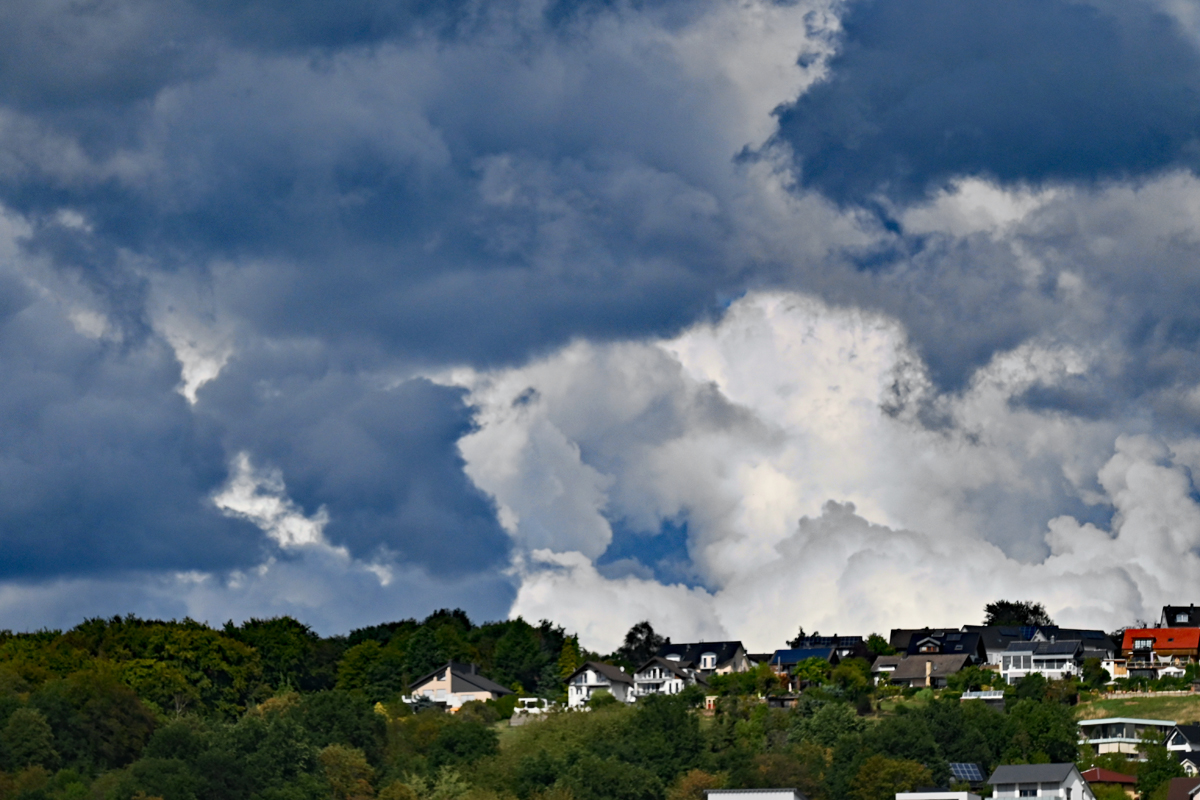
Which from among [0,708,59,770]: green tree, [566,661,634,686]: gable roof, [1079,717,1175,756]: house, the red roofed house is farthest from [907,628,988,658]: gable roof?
[0,708,59,770]: green tree

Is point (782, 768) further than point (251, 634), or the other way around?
point (251, 634)

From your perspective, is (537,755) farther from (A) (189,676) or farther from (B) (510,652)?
(B) (510,652)

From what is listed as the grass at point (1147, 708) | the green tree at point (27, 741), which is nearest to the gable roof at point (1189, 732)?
the grass at point (1147, 708)

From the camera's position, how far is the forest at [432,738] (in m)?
113

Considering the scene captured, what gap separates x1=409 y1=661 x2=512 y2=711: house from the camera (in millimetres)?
164625

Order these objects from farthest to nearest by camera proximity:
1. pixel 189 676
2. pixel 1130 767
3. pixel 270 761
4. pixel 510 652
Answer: pixel 510 652 < pixel 189 676 < pixel 1130 767 < pixel 270 761

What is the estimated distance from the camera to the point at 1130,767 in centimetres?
12531

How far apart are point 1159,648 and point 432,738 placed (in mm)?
89657

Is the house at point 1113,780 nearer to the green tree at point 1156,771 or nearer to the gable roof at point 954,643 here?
the green tree at point 1156,771

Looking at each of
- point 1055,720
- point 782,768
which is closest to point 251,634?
point 782,768

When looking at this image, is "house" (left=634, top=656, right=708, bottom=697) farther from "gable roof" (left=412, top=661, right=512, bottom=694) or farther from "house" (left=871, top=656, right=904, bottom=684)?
"house" (left=871, top=656, right=904, bottom=684)

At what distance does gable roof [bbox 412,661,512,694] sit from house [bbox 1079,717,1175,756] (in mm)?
59024

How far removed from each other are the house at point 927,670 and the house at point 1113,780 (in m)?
43.3

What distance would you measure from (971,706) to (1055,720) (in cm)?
665
